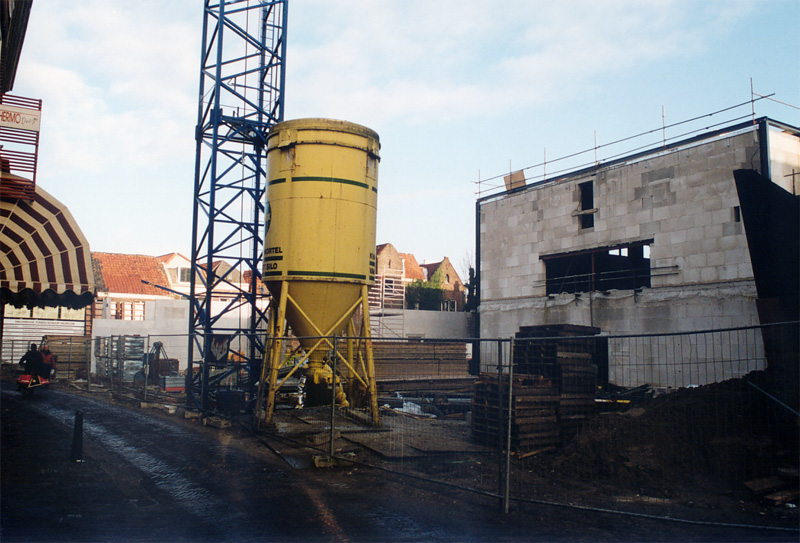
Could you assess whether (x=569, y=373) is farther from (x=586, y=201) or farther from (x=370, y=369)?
(x=586, y=201)

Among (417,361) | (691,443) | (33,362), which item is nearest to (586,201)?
(417,361)

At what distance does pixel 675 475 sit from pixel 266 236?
33.5ft

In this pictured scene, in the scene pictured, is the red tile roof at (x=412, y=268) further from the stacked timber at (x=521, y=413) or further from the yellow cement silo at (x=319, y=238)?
the stacked timber at (x=521, y=413)

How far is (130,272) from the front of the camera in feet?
157

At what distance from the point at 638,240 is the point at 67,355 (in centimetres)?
2709

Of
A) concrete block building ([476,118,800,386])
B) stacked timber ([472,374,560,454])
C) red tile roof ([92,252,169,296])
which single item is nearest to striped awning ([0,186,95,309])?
stacked timber ([472,374,560,454])

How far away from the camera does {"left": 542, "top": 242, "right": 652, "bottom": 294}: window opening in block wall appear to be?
2478cm

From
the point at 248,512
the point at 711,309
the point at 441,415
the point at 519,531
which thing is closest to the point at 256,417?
the point at 441,415

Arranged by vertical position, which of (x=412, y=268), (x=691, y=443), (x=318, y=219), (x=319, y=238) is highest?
(x=412, y=268)

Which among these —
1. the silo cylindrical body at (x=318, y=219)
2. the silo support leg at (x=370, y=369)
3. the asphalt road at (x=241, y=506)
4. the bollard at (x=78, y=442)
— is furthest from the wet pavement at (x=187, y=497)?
the silo cylindrical body at (x=318, y=219)

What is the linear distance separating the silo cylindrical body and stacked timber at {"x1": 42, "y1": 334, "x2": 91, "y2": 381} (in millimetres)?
19562

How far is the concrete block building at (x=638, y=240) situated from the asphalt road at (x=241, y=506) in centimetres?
1344

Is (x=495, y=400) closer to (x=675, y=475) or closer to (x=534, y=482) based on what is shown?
(x=534, y=482)

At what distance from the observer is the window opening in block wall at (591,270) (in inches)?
976
